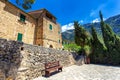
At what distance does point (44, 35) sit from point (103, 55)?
35.5ft

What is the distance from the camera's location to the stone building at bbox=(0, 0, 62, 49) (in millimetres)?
11136

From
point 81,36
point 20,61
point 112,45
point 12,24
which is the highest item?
point 12,24

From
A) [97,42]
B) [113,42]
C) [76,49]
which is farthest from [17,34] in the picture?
[113,42]

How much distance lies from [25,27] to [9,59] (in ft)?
30.5

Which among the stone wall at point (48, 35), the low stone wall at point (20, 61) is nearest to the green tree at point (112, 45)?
the stone wall at point (48, 35)

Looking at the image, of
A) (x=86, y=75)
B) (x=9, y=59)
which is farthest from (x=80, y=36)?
(x=9, y=59)

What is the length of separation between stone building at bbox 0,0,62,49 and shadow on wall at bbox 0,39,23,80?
625cm

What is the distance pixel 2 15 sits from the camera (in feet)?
35.3

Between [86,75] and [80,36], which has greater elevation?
[80,36]

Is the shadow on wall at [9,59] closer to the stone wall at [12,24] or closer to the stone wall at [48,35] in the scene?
the stone wall at [12,24]

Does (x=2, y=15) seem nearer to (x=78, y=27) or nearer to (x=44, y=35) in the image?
(x=44, y=35)

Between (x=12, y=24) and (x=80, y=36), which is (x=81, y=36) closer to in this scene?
(x=80, y=36)

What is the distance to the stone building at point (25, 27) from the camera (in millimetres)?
11136

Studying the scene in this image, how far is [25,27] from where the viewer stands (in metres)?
13.8
